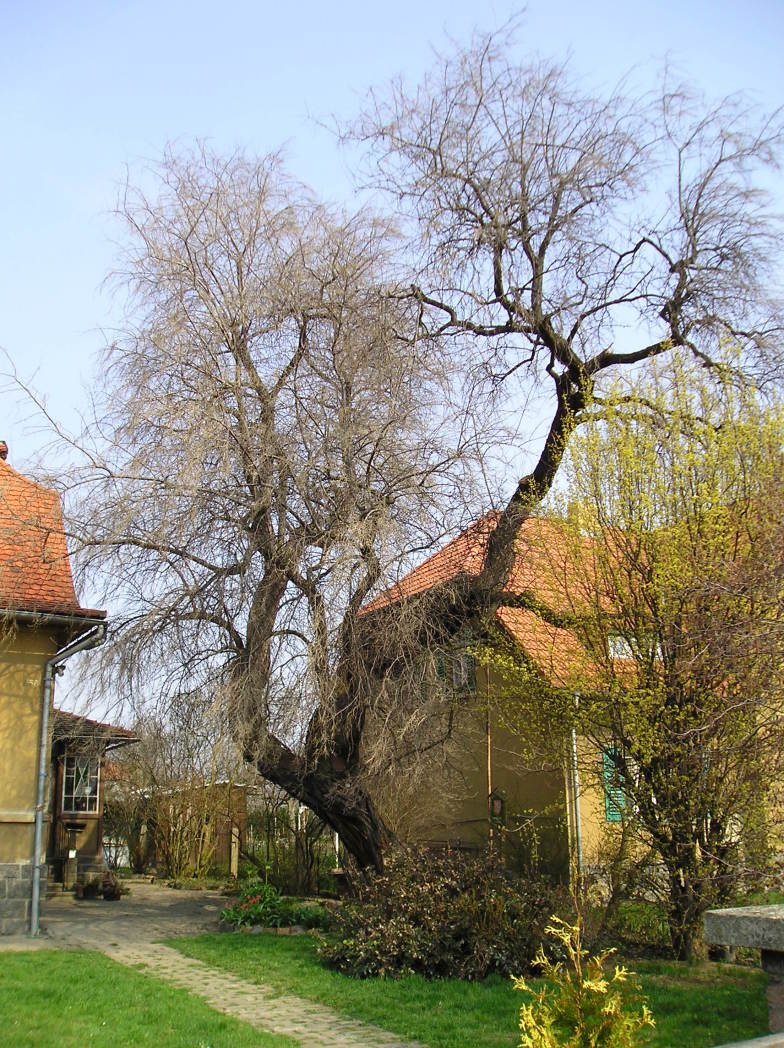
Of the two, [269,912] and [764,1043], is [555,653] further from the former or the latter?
[764,1043]

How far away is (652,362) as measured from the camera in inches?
429

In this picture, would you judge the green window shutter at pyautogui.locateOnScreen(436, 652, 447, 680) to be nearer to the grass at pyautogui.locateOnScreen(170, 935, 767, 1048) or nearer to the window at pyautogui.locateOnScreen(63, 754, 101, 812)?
the grass at pyautogui.locateOnScreen(170, 935, 767, 1048)

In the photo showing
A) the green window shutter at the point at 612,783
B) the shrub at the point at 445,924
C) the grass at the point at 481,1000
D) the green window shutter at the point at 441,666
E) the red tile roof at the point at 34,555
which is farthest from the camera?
the green window shutter at the point at 441,666

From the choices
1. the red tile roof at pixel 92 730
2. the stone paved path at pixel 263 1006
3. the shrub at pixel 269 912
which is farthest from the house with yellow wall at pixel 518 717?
the red tile roof at pixel 92 730

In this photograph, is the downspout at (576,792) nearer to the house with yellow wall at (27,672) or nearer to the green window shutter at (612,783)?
the green window shutter at (612,783)

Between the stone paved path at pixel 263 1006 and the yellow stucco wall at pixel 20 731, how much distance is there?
83.9 inches

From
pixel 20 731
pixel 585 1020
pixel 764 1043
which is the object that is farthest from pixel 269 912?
pixel 764 1043

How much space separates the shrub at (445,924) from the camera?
920cm

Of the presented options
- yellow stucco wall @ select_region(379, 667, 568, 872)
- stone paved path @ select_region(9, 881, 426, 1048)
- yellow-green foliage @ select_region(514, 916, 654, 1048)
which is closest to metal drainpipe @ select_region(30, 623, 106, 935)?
stone paved path @ select_region(9, 881, 426, 1048)

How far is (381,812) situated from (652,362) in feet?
23.9

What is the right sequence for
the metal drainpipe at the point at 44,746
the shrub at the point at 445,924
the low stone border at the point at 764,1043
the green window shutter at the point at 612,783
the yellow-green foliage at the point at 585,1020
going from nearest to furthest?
1. the low stone border at the point at 764,1043
2. the yellow-green foliage at the point at 585,1020
3. the shrub at the point at 445,924
4. the green window shutter at the point at 612,783
5. the metal drainpipe at the point at 44,746

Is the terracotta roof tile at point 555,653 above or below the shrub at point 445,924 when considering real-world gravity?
above

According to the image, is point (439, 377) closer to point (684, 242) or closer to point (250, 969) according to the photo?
point (684, 242)

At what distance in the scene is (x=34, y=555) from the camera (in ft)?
36.0
